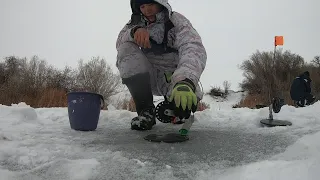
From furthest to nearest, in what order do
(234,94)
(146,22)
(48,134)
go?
(234,94) → (146,22) → (48,134)

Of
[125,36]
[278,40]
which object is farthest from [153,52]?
[278,40]

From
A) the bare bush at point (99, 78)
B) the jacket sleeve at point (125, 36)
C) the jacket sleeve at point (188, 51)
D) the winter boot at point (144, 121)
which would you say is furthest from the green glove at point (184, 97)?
the bare bush at point (99, 78)

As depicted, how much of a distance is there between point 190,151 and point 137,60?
91 centimetres

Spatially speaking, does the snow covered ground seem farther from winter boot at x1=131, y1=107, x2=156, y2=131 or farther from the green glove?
the green glove

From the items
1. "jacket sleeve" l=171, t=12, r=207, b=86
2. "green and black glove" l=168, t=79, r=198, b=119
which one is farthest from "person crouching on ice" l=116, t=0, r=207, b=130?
"green and black glove" l=168, t=79, r=198, b=119

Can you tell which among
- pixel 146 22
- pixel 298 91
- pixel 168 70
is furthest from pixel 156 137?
pixel 298 91

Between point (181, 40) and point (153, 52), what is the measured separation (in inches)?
15.3

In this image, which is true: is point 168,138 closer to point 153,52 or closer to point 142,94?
point 142,94

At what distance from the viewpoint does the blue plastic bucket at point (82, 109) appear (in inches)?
76.4

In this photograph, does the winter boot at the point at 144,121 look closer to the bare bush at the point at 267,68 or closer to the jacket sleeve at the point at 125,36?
the jacket sleeve at the point at 125,36

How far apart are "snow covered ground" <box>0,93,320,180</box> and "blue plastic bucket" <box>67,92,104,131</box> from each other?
2.7 inches

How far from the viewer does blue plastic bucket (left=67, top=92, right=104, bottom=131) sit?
1940 mm

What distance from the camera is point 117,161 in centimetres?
119

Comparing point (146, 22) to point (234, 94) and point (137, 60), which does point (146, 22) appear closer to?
point (137, 60)
